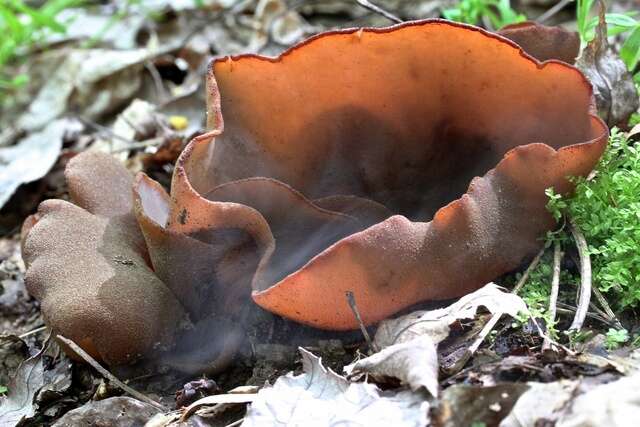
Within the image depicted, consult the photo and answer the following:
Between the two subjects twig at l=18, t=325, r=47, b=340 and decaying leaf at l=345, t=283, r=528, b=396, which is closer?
decaying leaf at l=345, t=283, r=528, b=396

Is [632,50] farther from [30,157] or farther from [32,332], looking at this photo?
[30,157]

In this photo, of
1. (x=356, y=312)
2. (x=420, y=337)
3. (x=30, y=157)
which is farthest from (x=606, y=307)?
(x=30, y=157)

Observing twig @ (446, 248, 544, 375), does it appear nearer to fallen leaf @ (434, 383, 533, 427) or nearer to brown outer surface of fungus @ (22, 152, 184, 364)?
fallen leaf @ (434, 383, 533, 427)

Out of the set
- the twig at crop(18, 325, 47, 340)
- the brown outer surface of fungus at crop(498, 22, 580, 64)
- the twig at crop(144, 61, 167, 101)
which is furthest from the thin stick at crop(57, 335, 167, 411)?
the twig at crop(144, 61, 167, 101)

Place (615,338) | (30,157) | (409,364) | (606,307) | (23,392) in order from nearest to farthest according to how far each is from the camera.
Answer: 1. (409,364)
2. (615,338)
3. (606,307)
4. (23,392)
5. (30,157)

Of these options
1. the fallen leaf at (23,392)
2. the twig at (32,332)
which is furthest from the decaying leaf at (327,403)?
the twig at (32,332)

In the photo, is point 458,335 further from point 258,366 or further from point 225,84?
point 225,84

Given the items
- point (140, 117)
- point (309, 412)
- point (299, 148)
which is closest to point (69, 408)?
point (309, 412)

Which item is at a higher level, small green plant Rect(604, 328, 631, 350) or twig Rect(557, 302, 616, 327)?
small green plant Rect(604, 328, 631, 350)
